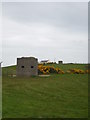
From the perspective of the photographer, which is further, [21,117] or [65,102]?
[65,102]

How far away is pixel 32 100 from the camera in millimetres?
10430

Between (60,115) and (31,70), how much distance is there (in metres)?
16.8

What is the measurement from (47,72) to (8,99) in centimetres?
1813

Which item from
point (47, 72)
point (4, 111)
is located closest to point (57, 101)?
point (4, 111)

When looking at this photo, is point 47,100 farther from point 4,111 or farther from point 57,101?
point 4,111

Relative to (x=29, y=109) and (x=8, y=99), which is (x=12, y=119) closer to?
(x=29, y=109)

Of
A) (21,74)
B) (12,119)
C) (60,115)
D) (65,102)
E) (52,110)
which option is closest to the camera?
(12,119)

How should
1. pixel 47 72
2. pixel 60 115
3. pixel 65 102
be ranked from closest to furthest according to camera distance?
pixel 60 115 → pixel 65 102 → pixel 47 72

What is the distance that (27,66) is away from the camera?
2441cm

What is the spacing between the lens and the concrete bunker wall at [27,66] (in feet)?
79.7

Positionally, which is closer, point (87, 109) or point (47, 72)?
point (87, 109)

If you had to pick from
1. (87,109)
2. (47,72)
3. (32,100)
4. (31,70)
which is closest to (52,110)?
(87,109)

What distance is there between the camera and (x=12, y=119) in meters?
7.16

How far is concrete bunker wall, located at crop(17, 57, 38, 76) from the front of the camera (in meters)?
24.3
